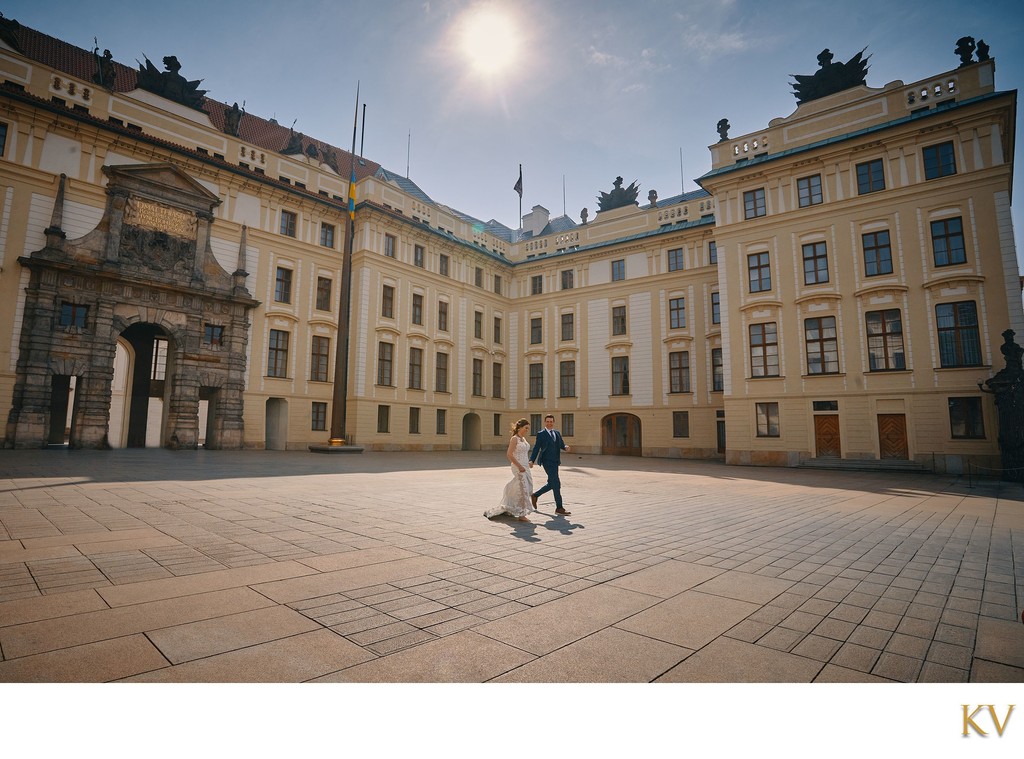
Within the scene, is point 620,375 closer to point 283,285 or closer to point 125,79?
point 283,285

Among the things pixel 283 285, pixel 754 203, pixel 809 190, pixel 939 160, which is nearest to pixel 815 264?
pixel 809 190

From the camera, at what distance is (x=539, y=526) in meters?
7.48

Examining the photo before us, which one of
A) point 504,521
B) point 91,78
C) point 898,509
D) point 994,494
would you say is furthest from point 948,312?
point 91,78

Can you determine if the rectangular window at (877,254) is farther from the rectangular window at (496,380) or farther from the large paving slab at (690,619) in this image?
the large paving slab at (690,619)

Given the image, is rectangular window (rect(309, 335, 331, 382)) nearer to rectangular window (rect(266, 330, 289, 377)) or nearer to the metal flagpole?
rectangular window (rect(266, 330, 289, 377))

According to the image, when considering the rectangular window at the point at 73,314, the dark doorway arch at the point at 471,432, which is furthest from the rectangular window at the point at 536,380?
the rectangular window at the point at 73,314

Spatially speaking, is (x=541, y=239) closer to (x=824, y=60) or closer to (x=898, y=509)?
(x=824, y=60)

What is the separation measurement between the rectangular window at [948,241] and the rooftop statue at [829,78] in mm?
8227

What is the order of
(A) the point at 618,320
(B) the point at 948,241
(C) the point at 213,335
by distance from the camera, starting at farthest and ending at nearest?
(A) the point at 618,320
(C) the point at 213,335
(B) the point at 948,241

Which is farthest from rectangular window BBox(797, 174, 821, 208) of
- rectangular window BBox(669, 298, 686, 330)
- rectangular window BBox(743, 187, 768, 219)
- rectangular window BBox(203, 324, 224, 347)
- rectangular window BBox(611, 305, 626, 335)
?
rectangular window BBox(203, 324, 224, 347)

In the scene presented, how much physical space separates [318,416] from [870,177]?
30410 millimetres

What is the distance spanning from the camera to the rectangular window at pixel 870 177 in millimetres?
23125

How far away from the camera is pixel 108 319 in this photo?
75.2 ft

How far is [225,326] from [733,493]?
83.4 feet
